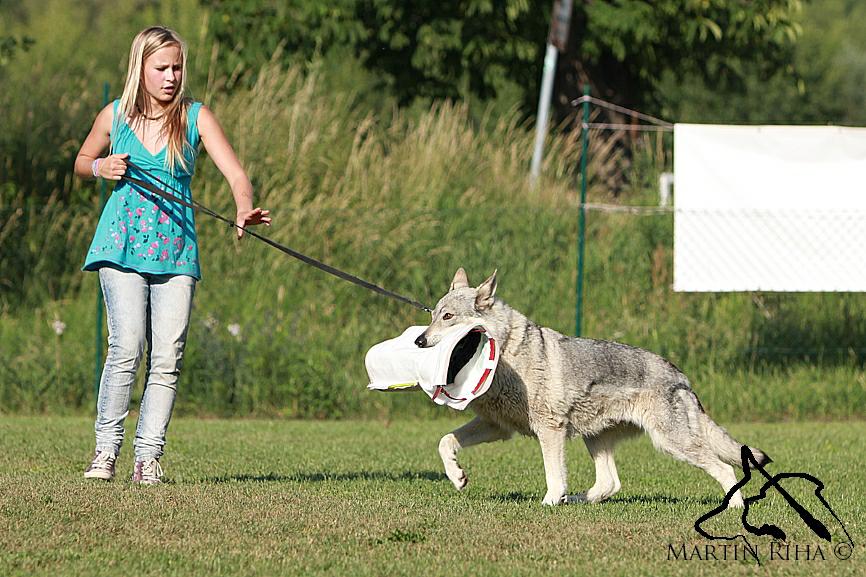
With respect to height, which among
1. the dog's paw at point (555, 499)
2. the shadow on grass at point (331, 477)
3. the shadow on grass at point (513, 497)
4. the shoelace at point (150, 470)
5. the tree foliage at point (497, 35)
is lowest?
the shadow on grass at point (331, 477)

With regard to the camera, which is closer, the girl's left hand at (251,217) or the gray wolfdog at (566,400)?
the girl's left hand at (251,217)

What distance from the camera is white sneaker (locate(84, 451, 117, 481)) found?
697 cm

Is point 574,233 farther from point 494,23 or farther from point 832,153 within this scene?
point 494,23

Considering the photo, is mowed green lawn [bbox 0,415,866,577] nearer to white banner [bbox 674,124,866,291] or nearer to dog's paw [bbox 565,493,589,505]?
dog's paw [bbox 565,493,589,505]

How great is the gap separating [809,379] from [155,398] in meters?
7.82

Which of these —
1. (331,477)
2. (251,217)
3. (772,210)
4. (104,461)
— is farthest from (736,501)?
(772,210)

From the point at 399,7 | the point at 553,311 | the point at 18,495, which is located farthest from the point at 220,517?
the point at 399,7

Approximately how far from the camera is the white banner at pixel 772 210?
Answer: 1197 cm

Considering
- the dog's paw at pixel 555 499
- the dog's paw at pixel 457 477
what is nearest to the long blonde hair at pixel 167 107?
the dog's paw at pixel 457 477

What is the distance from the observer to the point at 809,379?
12.7 metres

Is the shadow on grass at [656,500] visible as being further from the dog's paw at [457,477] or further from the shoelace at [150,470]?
the shoelace at [150,470]

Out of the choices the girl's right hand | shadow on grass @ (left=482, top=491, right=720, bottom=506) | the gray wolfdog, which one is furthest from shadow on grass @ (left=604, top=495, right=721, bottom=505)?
the girl's right hand

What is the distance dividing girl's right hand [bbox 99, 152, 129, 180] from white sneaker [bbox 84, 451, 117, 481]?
1545 mm

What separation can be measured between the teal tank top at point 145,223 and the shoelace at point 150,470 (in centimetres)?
107
